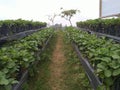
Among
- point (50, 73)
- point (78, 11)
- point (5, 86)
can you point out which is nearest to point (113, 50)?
point (5, 86)

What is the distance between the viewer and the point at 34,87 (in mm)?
5203

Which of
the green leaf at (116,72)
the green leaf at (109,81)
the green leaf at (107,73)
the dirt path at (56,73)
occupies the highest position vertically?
the green leaf at (116,72)

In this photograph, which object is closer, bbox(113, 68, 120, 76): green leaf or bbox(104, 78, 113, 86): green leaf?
bbox(113, 68, 120, 76): green leaf

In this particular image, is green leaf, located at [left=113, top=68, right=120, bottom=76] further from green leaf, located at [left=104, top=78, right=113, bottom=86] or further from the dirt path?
the dirt path

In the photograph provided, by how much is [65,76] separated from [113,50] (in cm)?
265

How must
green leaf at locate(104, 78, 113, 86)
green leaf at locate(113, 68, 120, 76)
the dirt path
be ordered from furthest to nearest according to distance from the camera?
the dirt path → green leaf at locate(104, 78, 113, 86) → green leaf at locate(113, 68, 120, 76)

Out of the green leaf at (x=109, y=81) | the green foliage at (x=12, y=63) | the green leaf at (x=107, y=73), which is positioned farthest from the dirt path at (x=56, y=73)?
the green leaf at (x=107, y=73)

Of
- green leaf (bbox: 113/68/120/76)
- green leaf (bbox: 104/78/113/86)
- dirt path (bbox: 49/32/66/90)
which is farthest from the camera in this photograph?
dirt path (bbox: 49/32/66/90)

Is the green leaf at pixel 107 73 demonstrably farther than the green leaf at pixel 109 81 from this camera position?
No

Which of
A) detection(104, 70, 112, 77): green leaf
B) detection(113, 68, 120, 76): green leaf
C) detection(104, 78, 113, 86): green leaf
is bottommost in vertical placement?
detection(104, 78, 113, 86): green leaf

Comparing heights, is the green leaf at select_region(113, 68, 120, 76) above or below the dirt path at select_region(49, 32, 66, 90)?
above

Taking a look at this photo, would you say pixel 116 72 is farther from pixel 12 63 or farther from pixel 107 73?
pixel 12 63

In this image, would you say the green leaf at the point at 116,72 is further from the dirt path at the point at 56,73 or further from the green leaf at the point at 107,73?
the dirt path at the point at 56,73

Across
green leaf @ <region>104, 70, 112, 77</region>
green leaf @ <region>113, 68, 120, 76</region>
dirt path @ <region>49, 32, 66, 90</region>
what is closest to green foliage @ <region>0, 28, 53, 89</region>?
dirt path @ <region>49, 32, 66, 90</region>
